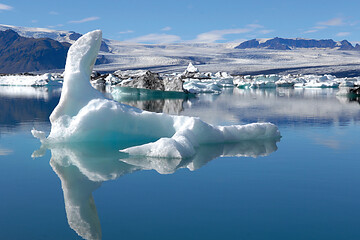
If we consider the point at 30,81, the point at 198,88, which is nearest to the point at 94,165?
the point at 198,88

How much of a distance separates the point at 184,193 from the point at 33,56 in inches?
5213

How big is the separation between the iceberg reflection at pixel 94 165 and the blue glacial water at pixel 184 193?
0.01m

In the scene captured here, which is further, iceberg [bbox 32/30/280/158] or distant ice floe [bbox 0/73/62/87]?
distant ice floe [bbox 0/73/62/87]

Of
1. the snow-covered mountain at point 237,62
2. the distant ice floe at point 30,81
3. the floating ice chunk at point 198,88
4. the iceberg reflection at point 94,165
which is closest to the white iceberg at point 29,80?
the distant ice floe at point 30,81

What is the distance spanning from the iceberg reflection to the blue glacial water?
0.5 inches

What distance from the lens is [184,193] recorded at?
3.89 m

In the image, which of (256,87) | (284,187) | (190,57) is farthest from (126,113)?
(190,57)

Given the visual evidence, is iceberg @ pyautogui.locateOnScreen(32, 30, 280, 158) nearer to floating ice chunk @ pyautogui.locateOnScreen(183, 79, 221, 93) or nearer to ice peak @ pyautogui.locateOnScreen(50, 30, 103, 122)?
ice peak @ pyautogui.locateOnScreen(50, 30, 103, 122)

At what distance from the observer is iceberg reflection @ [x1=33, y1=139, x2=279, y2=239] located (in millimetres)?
3303

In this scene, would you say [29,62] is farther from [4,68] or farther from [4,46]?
[4,46]

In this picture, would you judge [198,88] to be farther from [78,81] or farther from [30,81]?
[30,81]

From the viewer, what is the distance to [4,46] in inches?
5472

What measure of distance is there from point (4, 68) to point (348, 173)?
132491 mm

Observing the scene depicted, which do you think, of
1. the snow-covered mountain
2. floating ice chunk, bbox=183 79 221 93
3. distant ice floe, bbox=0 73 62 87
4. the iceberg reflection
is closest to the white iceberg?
distant ice floe, bbox=0 73 62 87
